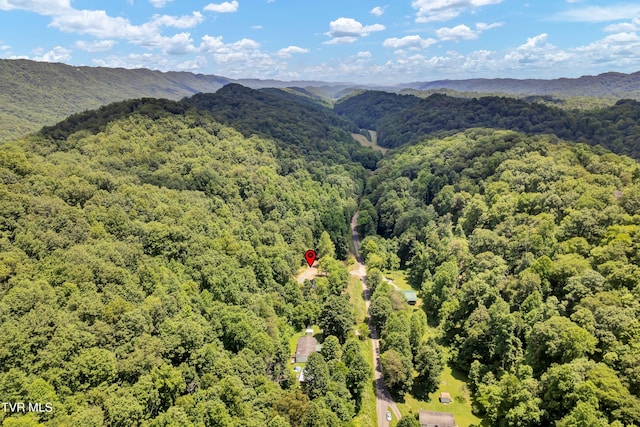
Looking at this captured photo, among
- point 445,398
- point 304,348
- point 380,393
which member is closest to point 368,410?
point 380,393

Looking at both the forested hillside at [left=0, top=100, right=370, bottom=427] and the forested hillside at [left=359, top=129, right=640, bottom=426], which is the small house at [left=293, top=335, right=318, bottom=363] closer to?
the forested hillside at [left=0, top=100, right=370, bottom=427]

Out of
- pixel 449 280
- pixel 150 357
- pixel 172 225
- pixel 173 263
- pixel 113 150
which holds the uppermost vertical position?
pixel 113 150

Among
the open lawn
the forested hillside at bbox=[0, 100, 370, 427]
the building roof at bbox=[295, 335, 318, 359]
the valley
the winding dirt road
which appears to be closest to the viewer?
the forested hillside at bbox=[0, 100, 370, 427]

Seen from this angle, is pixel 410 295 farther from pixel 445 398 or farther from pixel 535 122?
pixel 535 122

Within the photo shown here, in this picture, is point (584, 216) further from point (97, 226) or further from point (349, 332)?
point (97, 226)

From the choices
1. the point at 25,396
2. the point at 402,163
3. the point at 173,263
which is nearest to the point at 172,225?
the point at 173,263

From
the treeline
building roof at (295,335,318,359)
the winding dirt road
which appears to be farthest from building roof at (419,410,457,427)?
the treeline
